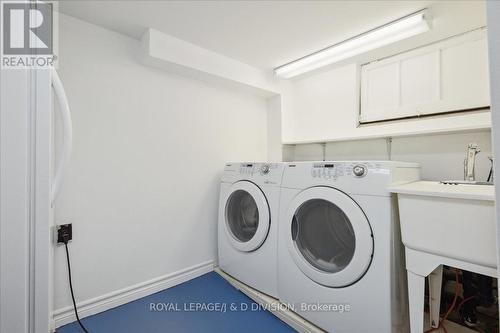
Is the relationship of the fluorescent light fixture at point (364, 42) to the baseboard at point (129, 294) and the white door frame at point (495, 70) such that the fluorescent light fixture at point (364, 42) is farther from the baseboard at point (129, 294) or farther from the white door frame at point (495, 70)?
the baseboard at point (129, 294)

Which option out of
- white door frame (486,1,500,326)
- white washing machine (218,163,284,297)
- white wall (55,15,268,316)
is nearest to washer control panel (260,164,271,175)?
white washing machine (218,163,284,297)

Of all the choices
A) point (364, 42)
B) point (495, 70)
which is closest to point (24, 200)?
point (495, 70)

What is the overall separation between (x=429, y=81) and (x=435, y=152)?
57 centimetres

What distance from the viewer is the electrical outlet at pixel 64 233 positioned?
1435 mm

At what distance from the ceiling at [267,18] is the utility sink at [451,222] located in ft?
3.93

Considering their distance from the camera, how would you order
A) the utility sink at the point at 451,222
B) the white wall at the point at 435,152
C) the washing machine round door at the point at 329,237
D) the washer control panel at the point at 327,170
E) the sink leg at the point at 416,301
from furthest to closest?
the white wall at the point at 435,152
the washer control panel at the point at 327,170
the washing machine round door at the point at 329,237
the sink leg at the point at 416,301
the utility sink at the point at 451,222

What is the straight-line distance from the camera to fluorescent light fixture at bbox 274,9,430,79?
4.96ft

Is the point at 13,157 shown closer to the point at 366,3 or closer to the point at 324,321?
the point at 324,321

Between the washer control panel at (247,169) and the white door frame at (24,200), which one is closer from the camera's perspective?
the white door frame at (24,200)

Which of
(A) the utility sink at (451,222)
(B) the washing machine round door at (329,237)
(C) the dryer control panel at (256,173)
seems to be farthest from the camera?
(C) the dryer control panel at (256,173)

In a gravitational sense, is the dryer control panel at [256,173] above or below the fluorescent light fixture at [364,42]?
below

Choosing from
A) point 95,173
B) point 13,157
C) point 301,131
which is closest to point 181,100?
point 95,173

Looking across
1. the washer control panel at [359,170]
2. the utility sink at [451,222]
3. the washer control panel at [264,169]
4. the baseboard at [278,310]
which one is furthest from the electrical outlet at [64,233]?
the utility sink at [451,222]

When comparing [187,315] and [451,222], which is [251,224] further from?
[451,222]
